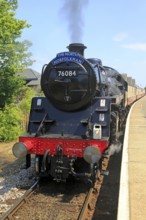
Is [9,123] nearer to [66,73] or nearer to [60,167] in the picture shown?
[66,73]

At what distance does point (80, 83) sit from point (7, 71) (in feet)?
20.7

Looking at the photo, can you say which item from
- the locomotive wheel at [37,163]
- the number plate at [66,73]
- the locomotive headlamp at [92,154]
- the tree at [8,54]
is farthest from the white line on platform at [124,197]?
the tree at [8,54]

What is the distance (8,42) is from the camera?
13.5 metres

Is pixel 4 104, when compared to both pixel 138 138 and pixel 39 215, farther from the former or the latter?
pixel 39 215

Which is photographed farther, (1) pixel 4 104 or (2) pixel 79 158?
(1) pixel 4 104

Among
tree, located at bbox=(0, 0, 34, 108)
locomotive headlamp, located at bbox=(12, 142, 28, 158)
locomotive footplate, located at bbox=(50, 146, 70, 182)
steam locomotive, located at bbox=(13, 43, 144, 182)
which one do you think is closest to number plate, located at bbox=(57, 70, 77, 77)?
steam locomotive, located at bbox=(13, 43, 144, 182)

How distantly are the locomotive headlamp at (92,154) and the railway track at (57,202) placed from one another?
744 mm

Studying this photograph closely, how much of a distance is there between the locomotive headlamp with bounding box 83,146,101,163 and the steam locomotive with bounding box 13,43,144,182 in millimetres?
232

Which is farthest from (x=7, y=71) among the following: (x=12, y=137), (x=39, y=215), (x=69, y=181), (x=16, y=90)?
(x=39, y=215)

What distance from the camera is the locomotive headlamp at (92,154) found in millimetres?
6359

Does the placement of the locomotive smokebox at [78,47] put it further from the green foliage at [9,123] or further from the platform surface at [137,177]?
the green foliage at [9,123]

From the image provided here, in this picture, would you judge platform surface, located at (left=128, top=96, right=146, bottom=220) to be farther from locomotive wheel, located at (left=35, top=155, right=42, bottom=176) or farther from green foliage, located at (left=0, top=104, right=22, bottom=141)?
green foliage, located at (left=0, top=104, right=22, bottom=141)

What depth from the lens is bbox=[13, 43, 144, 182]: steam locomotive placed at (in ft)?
22.1

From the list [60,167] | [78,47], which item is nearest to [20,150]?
[60,167]
